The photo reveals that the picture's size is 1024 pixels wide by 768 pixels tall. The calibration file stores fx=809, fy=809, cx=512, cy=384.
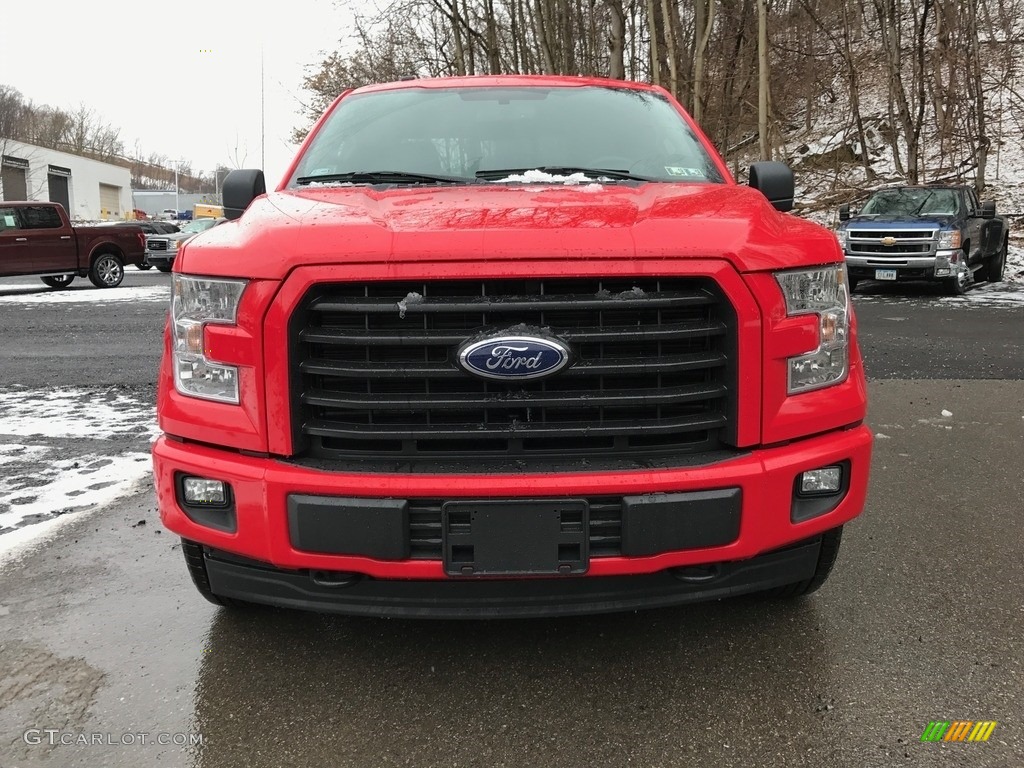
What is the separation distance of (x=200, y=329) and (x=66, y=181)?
82014mm

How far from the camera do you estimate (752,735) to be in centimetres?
219

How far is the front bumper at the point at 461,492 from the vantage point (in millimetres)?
2133

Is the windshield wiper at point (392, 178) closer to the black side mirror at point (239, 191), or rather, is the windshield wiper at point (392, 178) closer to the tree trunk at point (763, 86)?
the black side mirror at point (239, 191)

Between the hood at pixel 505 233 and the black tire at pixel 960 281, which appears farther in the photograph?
the black tire at pixel 960 281

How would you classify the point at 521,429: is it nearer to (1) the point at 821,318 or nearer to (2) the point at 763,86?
(1) the point at 821,318

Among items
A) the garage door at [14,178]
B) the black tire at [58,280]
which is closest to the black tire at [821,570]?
the black tire at [58,280]

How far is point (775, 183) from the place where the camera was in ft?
11.6

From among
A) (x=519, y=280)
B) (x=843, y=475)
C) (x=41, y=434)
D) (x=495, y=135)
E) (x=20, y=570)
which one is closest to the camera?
(x=519, y=280)

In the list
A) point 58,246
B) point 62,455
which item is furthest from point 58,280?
point 62,455

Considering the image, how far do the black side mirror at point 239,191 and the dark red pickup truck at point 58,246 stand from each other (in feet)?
54.1

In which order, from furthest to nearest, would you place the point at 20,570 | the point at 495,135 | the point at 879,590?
1. the point at 495,135
2. the point at 20,570
3. the point at 879,590

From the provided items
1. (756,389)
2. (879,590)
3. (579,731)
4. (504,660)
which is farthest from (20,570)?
(879,590)

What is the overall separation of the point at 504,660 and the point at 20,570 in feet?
6.86

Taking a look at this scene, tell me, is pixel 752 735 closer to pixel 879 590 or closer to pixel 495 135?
pixel 879 590
